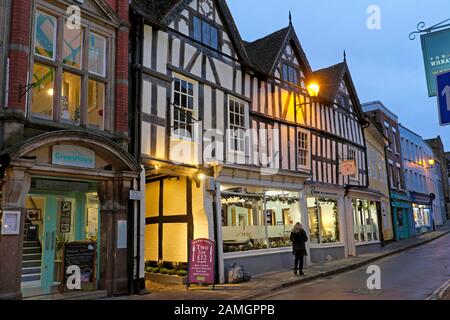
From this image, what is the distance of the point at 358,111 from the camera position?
22172 millimetres

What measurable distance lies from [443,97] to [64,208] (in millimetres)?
8219

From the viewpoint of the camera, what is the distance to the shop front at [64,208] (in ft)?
24.5

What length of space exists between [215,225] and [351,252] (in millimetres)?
9467

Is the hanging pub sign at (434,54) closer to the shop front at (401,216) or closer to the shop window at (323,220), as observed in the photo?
the shop window at (323,220)

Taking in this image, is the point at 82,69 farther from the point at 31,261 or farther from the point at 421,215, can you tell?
the point at 421,215

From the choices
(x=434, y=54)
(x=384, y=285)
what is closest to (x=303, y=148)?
(x=384, y=285)

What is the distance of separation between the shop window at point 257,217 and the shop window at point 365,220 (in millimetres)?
6044

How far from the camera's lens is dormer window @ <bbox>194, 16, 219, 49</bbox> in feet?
40.9

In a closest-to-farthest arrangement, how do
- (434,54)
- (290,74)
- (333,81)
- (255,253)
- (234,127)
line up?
(434,54) → (255,253) → (234,127) → (290,74) → (333,81)

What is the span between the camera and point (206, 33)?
1280cm

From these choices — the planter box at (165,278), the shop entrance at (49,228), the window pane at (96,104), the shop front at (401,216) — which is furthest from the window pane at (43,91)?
the shop front at (401,216)

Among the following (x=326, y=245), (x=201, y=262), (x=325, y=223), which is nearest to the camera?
(x=201, y=262)

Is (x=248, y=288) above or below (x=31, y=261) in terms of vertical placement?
below
